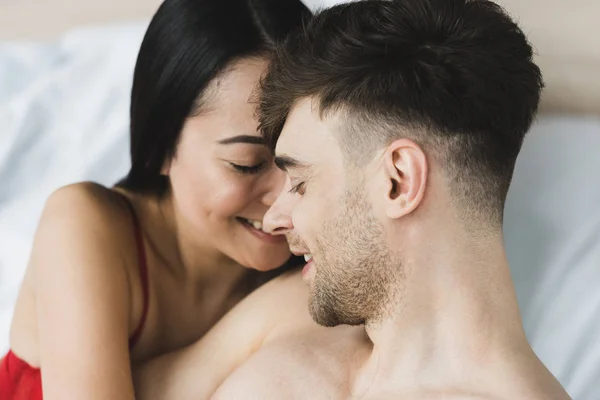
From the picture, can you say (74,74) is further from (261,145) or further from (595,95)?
(595,95)

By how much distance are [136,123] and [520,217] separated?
0.72 meters

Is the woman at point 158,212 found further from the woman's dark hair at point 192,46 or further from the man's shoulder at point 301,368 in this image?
the man's shoulder at point 301,368

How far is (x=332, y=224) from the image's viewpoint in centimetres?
109

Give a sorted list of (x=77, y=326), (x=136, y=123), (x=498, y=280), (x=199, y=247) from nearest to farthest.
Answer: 1. (x=498, y=280)
2. (x=77, y=326)
3. (x=136, y=123)
4. (x=199, y=247)

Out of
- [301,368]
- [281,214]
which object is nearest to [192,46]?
[281,214]

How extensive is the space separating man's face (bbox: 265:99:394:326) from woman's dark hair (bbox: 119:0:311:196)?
0.80 feet

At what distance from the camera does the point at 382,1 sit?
1.09 meters

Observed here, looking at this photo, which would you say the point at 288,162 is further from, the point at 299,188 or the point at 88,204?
the point at 88,204

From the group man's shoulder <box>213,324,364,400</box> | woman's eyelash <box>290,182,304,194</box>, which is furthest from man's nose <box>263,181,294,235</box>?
man's shoulder <box>213,324,364,400</box>

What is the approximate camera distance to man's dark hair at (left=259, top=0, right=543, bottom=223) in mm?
1006

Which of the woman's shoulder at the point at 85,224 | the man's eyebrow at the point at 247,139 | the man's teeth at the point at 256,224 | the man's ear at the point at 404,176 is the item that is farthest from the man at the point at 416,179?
the woman's shoulder at the point at 85,224

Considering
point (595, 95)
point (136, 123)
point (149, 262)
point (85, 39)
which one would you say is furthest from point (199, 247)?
point (85, 39)

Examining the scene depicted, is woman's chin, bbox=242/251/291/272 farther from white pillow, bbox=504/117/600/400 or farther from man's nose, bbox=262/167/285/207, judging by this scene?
white pillow, bbox=504/117/600/400

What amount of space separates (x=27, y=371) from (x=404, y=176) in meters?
0.90
